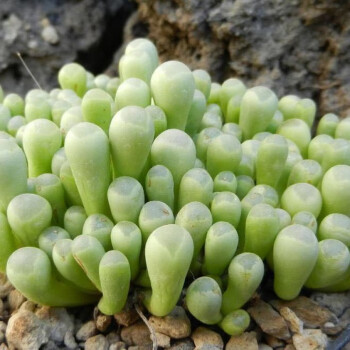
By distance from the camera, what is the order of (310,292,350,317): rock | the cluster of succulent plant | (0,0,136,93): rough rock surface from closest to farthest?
1. the cluster of succulent plant
2. (310,292,350,317): rock
3. (0,0,136,93): rough rock surface

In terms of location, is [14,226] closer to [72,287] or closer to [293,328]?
[72,287]

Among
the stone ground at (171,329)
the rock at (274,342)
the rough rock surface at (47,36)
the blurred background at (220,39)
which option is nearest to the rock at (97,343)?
the stone ground at (171,329)

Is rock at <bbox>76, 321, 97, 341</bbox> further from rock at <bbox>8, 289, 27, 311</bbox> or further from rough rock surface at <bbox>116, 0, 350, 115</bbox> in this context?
rough rock surface at <bbox>116, 0, 350, 115</bbox>

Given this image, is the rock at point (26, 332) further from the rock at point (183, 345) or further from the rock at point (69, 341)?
the rock at point (183, 345)

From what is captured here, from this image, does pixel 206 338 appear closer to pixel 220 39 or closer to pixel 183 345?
pixel 183 345

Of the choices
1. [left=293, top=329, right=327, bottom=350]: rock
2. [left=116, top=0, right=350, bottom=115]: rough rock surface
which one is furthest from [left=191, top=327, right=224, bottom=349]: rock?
[left=116, top=0, right=350, bottom=115]: rough rock surface

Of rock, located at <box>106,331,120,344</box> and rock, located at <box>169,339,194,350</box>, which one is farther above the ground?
rock, located at <box>106,331,120,344</box>

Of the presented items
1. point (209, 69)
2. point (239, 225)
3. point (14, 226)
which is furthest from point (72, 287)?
point (209, 69)
